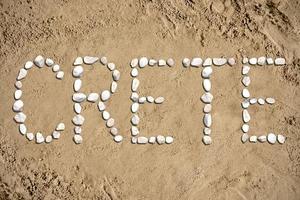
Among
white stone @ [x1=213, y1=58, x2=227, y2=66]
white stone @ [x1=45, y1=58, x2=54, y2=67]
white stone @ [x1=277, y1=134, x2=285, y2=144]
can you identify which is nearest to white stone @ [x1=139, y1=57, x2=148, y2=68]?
white stone @ [x1=213, y1=58, x2=227, y2=66]

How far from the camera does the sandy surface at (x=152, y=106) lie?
2139 mm

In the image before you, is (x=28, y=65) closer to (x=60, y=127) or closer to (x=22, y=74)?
(x=22, y=74)

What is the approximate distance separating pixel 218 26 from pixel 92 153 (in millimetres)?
825

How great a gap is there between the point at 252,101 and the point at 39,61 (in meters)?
1.00

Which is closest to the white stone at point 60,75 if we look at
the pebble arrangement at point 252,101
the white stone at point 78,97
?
the white stone at point 78,97

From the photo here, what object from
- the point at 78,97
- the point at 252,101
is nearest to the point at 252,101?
the point at 252,101

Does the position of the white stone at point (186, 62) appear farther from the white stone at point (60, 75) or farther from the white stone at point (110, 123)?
the white stone at point (60, 75)

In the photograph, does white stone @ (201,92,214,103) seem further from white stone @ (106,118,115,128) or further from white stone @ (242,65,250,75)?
white stone @ (106,118,115,128)

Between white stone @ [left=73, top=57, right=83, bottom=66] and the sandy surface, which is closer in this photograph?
the sandy surface

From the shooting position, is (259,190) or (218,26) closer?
(259,190)

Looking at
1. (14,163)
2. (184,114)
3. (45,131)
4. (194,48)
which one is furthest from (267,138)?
(14,163)

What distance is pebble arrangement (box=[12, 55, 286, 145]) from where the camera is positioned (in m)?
2.17

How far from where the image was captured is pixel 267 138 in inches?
85.0

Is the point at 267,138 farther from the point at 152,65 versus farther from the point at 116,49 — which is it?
the point at 116,49
